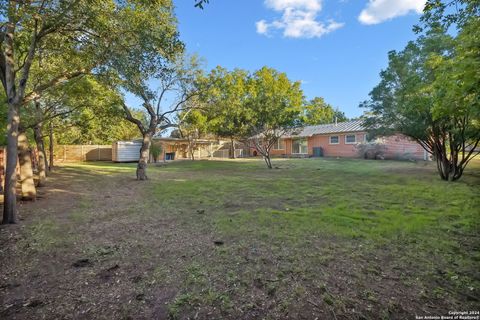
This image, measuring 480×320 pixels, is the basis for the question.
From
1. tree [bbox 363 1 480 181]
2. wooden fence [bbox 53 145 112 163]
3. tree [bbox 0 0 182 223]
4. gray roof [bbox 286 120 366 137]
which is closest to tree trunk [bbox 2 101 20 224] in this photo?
tree [bbox 0 0 182 223]

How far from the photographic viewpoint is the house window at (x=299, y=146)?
1095 inches

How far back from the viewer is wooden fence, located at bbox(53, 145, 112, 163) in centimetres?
2231

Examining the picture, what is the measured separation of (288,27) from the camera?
13.6m

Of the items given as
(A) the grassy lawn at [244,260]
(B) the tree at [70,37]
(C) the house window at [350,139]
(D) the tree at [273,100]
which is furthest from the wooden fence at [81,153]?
(C) the house window at [350,139]

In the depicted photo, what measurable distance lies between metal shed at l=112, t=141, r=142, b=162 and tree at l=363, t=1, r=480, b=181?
20036 mm

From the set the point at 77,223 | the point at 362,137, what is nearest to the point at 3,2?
the point at 77,223

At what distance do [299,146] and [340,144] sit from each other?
5221 mm

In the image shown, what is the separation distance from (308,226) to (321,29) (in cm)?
1285

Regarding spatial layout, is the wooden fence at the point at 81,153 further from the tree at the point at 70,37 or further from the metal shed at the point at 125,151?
the tree at the point at 70,37

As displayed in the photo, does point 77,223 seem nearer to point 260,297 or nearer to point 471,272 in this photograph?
point 260,297

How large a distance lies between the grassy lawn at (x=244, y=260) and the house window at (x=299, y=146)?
71.7ft

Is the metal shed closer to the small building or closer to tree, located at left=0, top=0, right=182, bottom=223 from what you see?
the small building

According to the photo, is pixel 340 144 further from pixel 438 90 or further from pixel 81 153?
pixel 81 153

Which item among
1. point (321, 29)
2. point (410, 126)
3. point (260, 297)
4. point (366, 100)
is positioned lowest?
point (260, 297)
